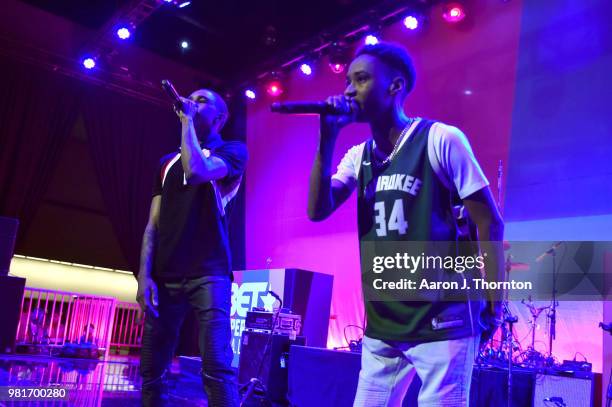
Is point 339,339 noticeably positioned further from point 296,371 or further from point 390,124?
point 390,124

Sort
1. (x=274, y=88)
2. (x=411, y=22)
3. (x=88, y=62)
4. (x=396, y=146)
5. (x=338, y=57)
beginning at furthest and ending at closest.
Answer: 1. (x=274, y=88)
2. (x=88, y=62)
3. (x=338, y=57)
4. (x=411, y=22)
5. (x=396, y=146)

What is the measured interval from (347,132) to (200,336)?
6096 mm

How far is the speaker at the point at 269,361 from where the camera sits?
496 cm

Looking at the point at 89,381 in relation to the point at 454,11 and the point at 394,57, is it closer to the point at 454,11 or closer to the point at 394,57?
the point at 394,57

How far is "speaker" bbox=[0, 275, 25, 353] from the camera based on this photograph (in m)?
5.82

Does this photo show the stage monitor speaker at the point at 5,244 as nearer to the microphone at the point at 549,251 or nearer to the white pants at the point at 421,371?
the microphone at the point at 549,251

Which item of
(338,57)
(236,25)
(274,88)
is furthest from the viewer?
(274,88)

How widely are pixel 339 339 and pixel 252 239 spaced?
2.78 metres

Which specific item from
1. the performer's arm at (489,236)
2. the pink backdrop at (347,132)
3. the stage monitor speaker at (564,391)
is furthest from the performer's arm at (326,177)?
the pink backdrop at (347,132)

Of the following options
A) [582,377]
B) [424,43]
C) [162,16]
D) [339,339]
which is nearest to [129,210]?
[162,16]

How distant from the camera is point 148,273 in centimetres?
234

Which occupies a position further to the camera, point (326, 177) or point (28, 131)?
point (28, 131)

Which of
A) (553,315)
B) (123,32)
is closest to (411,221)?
(553,315)

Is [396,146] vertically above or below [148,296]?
above
